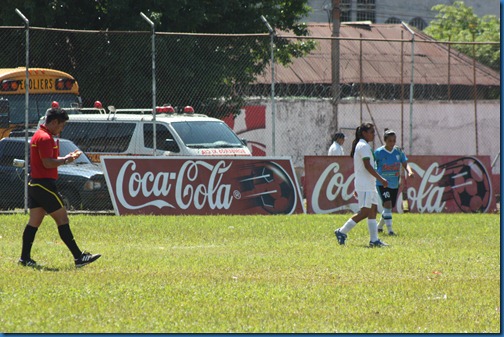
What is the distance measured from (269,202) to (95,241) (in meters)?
Result: 5.89

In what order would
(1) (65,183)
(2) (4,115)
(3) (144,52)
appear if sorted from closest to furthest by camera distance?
1. (1) (65,183)
2. (2) (4,115)
3. (3) (144,52)

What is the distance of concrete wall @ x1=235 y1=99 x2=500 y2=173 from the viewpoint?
32.4m

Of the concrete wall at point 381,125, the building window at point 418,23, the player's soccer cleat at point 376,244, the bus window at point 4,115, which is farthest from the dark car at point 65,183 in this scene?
the building window at point 418,23

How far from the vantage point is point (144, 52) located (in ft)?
74.6

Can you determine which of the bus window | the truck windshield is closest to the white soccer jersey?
the truck windshield

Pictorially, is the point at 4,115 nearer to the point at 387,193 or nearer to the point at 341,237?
the point at 387,193

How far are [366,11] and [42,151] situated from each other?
48.4 meters

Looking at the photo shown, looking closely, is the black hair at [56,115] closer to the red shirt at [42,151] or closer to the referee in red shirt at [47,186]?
the referee in red shirt at [47,186]

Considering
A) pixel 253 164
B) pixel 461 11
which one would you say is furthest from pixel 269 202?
pixel 461 11

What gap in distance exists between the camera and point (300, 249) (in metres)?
12.8

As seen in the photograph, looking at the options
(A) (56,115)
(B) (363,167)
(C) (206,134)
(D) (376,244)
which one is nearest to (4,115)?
(C) (206,134)

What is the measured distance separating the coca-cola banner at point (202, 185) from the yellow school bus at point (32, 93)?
3147 millimetres

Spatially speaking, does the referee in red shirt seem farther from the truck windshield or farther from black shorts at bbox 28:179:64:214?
the truck windshield

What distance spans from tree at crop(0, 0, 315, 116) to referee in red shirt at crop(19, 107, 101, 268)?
11.0 metres
